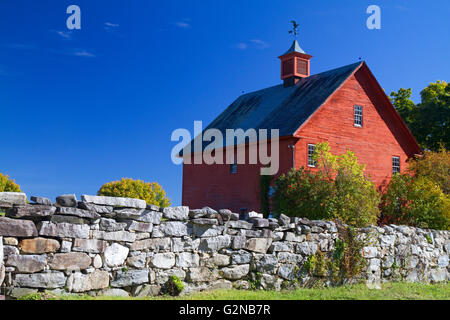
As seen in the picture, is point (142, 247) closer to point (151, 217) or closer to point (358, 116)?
point (151, 217)

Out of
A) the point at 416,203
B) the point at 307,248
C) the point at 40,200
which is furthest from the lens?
the point at 416,203

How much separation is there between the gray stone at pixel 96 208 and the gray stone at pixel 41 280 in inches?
49.1

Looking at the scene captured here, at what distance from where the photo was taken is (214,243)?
10602mm

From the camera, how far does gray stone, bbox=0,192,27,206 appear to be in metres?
8.48

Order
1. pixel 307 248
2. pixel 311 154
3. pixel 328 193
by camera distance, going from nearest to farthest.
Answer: pixel 307 248
pixel 328 193
pixel 311 154

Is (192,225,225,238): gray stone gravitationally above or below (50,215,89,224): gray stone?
below

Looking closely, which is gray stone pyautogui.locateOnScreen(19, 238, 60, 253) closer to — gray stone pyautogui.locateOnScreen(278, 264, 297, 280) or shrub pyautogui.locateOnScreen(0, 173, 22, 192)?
gray stone pyautogui.locateOnScreen(278, 264, 297, 280)

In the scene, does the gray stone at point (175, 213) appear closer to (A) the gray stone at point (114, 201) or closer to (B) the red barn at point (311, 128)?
(A) the gray stone at point (114, 201)

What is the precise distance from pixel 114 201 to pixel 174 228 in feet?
4.63

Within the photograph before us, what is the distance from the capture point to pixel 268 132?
2430cm

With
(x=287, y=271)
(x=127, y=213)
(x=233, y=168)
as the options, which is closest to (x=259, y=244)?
(x=287, y=271)

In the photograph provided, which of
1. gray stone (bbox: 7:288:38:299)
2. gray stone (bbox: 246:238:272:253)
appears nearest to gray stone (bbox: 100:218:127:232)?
gray stone (bbox: 7:288:38:299)

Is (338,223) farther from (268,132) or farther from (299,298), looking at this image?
(268,132)

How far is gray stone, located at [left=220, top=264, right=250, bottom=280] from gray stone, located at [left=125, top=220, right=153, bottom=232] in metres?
1.99
